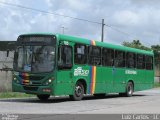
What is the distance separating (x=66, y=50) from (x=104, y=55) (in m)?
4.39

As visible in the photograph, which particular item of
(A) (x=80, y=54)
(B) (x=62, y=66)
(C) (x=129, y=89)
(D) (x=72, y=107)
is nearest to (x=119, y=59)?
(C) (x=129, y=89)

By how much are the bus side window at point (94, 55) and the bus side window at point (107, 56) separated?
567 millimetres

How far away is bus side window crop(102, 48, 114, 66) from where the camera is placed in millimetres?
25094

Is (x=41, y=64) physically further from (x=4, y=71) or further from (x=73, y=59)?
(x=4, y=71)

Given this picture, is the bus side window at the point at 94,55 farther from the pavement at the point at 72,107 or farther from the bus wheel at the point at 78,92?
the pavement at the point at 72,107

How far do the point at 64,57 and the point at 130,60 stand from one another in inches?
333

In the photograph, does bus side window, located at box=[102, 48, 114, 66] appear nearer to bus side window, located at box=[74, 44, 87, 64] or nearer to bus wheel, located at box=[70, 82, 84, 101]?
bus side window, located at box=[74, 44, 87, 64]

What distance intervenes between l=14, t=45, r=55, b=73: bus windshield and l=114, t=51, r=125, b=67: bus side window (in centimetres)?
681

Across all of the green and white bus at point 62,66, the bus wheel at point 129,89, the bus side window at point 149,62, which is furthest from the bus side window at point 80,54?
the bus side window at point 149,62

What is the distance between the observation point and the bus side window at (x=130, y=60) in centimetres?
2817

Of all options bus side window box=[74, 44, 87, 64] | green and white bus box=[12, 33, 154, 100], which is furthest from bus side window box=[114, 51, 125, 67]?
bus side window box=[74, 44, 87, 64]

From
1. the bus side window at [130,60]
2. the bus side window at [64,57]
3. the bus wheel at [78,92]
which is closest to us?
the bus side window at [64,57]

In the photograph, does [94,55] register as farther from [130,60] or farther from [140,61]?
[140,61]

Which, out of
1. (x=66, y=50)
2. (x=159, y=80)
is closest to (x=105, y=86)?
(x=66, y=50)
